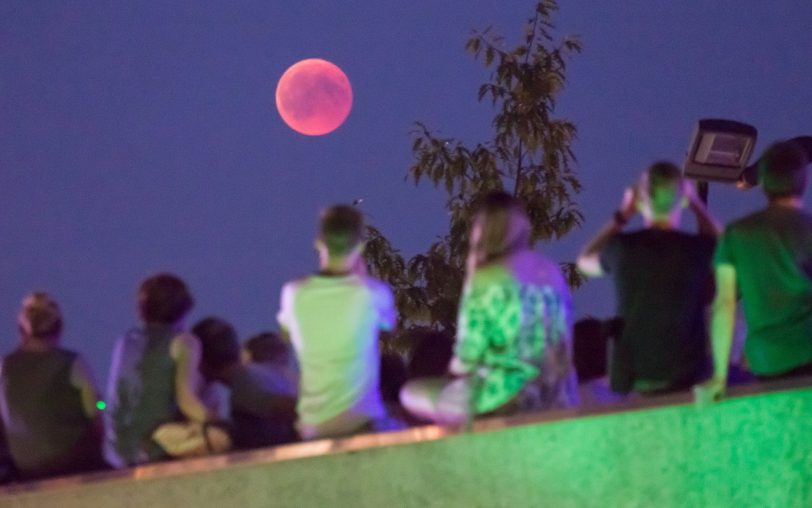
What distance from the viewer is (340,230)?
5.35 m

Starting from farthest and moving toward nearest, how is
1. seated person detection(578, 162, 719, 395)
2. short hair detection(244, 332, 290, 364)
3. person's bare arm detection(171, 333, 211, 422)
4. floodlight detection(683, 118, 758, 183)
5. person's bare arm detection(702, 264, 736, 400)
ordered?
floodlight detection(683, 118, 758, 183)
short hair detection(244, 332, 290, 364)
person's bare arm detection(171, 333, 211, 422)
seated person detection(578, 162, 719, 395)
person's bare arm detection(702, 264, 736, 400)

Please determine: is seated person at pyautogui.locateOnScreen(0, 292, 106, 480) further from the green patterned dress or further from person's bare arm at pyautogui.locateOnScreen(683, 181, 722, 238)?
person's bare arm at pyautogui.locateOnScreen(683, 181, 722, 238)

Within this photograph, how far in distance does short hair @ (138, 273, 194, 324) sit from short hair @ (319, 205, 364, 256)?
2.40ft

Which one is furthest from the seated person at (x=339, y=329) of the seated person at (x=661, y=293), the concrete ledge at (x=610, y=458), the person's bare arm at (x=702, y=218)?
the person's bare arm at (x=702, y=218)

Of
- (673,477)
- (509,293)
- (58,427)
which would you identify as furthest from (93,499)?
(673,477)

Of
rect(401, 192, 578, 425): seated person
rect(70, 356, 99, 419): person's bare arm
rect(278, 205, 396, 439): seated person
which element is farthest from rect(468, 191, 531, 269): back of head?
rect(70, 356, 99, 419): person's bare arm

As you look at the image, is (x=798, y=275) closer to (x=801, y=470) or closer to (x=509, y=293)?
(x=801, y=470)

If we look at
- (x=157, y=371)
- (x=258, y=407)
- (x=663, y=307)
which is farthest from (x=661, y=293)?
(x=157, y=371)

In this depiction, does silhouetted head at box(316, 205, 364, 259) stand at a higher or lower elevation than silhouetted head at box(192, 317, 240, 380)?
higher

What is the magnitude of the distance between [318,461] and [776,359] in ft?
6.17

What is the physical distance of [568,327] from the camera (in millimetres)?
5148

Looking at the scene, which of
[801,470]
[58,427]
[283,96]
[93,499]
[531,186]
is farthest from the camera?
[283,96]

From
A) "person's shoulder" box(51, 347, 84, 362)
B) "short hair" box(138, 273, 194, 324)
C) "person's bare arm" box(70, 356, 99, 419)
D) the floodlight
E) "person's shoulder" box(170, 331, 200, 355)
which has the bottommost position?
"person's bare arm" box(70, 356, 99, 419)

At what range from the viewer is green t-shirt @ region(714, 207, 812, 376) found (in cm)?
494
